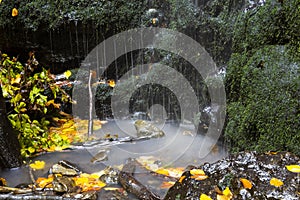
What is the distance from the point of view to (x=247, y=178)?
2875 millimetres

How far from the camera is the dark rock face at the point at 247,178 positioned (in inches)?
108

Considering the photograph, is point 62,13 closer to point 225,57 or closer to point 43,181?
point 225,57

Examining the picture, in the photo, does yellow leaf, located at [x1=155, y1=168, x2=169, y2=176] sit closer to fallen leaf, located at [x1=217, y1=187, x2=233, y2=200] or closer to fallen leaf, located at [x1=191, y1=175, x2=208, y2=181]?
fallen leaf, located at [x1=191, y1=175, x2=208, y2=181]

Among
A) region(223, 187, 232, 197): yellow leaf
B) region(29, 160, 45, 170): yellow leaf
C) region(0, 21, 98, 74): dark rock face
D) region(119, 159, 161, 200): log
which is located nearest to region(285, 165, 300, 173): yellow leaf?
region(223, 187, 232, 197): yellow leaf

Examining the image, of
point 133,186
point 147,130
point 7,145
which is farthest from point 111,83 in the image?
point 133,186

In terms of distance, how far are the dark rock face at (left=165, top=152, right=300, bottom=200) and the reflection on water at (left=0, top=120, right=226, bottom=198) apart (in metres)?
1.48

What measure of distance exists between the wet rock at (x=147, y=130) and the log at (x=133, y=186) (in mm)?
1507

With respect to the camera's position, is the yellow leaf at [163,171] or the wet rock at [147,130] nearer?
the yellow leaf at [163,171]

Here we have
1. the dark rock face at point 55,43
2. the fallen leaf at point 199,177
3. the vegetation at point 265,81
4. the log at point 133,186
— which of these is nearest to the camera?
the fallen leaf at point 199,177

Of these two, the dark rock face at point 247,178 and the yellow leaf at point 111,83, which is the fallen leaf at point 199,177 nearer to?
the dark rock face at point 247,178

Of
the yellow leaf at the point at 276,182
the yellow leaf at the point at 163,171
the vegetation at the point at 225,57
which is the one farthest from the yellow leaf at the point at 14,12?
the yellow leaf at the point at 276,182

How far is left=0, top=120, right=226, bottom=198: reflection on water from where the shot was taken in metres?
4.75

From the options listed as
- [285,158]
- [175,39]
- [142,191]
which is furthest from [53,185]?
[175,39]

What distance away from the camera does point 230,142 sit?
534cm
